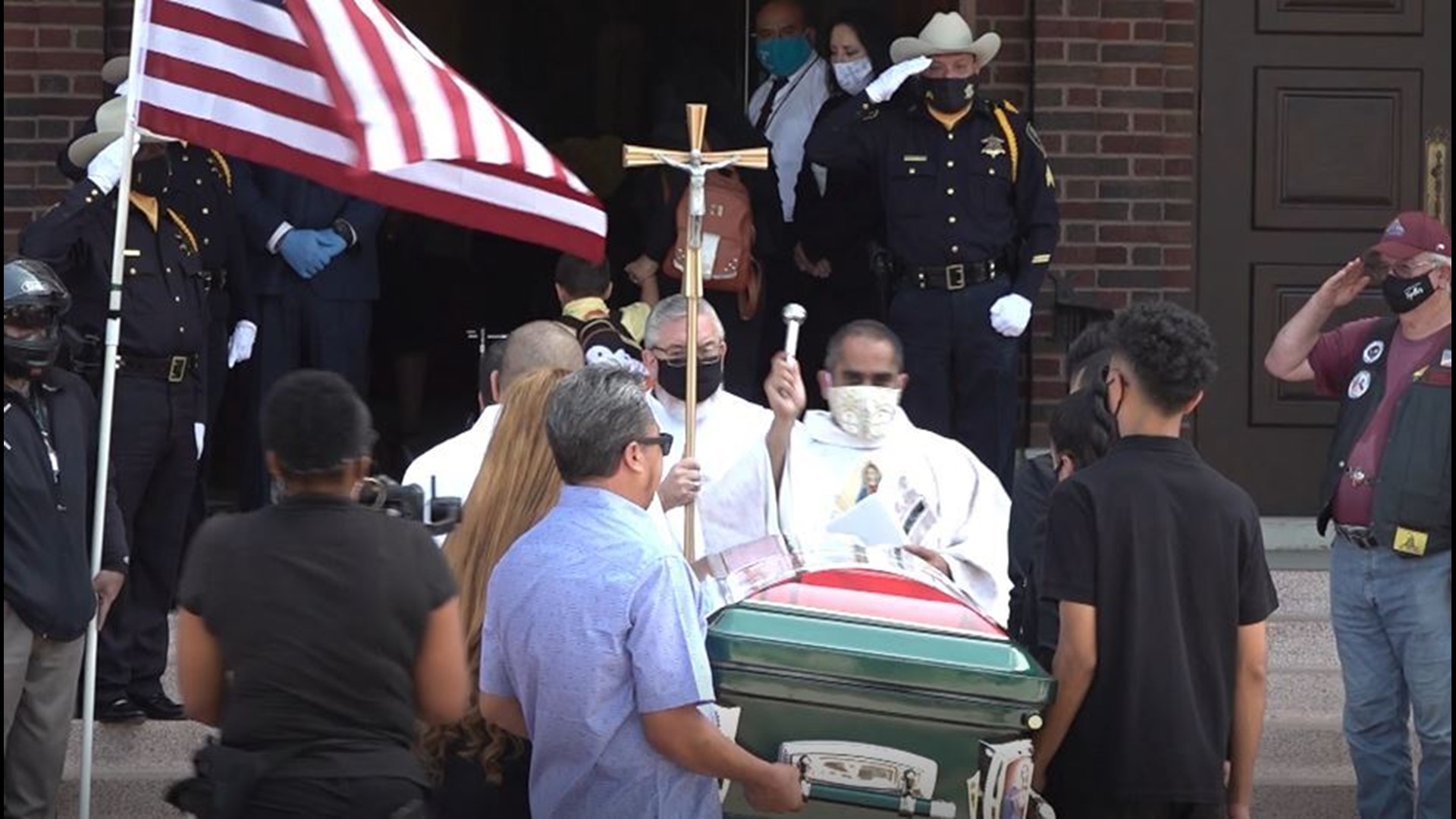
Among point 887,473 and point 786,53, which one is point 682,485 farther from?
point 786,53

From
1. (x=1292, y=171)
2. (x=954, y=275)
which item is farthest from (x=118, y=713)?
(x=1292, y=171)

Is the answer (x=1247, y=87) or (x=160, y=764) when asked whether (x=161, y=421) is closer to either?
(x=160, y=764)

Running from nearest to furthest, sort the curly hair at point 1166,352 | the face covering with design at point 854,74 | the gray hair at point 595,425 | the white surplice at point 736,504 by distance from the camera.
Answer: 1. the gray hair at point 595,425
2. the curly hair at point 1166,352
3. the white surplice at point 736,504
4. the face covering with design at point 854,74

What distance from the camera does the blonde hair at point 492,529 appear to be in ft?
17.3

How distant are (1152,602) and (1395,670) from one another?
2008 millimetres

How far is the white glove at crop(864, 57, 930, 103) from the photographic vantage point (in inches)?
359

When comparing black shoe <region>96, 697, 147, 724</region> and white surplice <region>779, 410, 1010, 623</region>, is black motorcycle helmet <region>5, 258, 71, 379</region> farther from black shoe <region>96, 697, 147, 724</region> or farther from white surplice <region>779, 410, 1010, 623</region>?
white surplice <region>779, 410, 1010, 623</region>

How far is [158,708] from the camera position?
7.84 metres

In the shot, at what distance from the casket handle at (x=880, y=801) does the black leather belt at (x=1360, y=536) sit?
2226 millimetres

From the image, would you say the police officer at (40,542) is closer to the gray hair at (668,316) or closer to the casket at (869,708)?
the gray hair at (668,316)

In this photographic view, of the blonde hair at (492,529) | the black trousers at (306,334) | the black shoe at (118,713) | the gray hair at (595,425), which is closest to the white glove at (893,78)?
the black trousers at (306,334)

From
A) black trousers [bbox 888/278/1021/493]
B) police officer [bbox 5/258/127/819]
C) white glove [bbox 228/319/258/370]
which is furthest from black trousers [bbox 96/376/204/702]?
black trousers [bbox 888/278/1021/493]

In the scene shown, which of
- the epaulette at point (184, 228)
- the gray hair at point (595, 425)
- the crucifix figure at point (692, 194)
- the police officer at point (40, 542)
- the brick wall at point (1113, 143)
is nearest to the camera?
the gray hair at point (595, 425)

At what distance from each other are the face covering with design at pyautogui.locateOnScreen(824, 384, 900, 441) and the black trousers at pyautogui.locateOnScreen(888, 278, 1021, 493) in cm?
186
